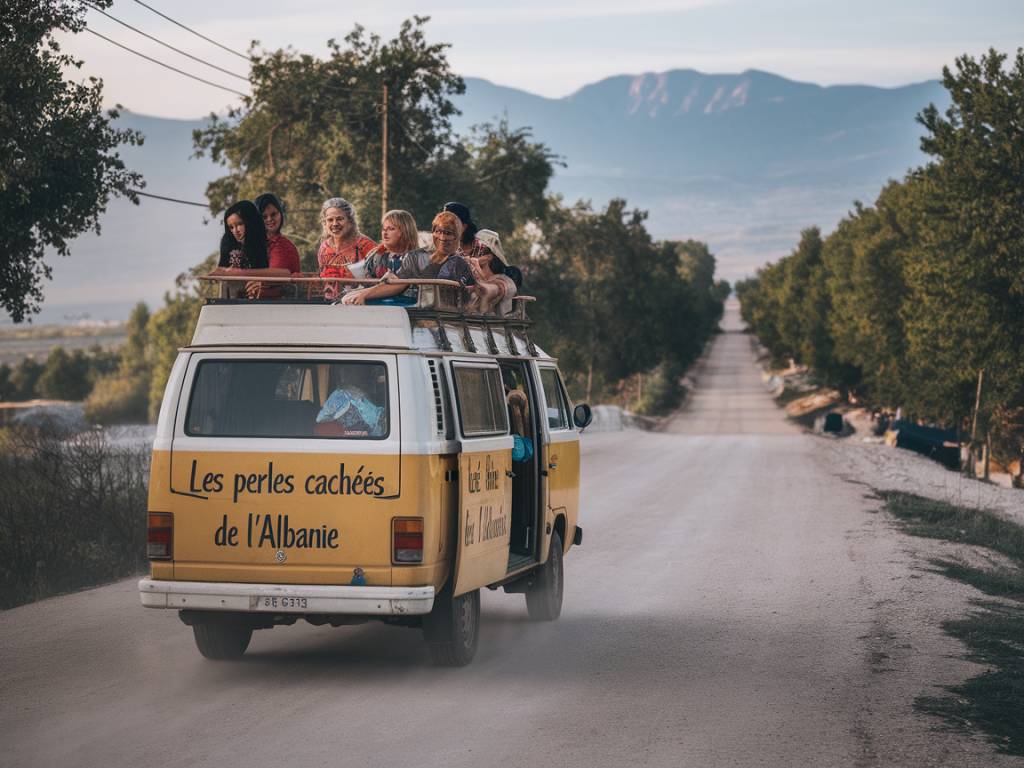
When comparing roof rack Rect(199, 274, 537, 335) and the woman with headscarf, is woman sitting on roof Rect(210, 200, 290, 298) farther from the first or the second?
the woman with headscarf

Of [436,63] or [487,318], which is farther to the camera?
[436,63]

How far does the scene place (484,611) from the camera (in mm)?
12562

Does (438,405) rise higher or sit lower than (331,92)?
lower

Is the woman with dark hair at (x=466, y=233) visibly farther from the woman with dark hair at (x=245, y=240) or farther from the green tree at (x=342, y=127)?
the green tree at (x=342, y=127)

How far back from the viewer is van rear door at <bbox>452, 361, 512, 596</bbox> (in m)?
9.05

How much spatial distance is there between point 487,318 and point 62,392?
494 feet

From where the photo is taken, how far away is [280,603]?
27.6ft

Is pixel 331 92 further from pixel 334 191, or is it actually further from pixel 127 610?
pixel 127 610

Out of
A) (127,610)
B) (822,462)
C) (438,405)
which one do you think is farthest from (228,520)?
(822,462)

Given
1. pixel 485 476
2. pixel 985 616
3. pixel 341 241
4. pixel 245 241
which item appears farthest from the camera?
pixel 985 616

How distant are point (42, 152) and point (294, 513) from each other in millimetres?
11198

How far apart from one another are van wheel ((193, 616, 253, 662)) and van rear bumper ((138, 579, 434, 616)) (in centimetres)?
82

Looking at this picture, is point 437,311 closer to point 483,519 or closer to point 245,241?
point 483,519

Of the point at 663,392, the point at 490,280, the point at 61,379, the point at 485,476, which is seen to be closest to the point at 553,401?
the point at 490,280
